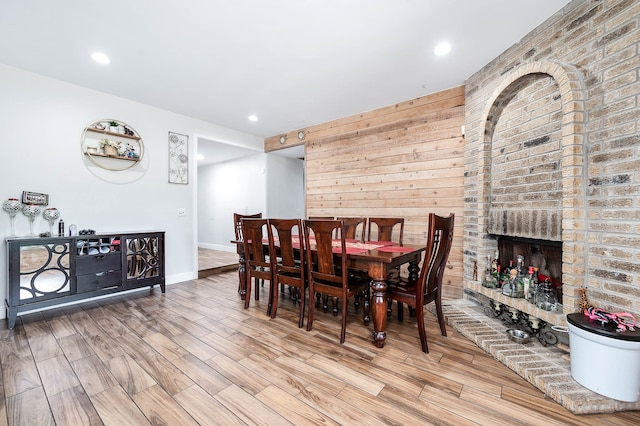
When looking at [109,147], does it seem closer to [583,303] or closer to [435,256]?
[435,256]

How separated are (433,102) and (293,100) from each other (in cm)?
184

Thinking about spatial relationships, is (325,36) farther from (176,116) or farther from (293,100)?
(176,116)

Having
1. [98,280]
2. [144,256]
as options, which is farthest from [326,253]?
[98,280]

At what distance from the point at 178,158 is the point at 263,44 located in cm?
247

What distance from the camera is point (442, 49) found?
8.12 ft

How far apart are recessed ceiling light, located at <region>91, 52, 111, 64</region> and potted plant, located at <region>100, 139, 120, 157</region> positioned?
1.07 meters

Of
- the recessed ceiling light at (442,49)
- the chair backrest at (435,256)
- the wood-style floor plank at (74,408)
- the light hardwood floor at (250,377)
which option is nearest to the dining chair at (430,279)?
the chair backrest at (435,256)

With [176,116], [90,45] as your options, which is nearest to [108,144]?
[176,116]

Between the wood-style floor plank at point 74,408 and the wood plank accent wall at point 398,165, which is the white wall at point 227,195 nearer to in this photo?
the wood plank accent wall at point 398,165

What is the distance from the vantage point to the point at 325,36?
228 centimetres

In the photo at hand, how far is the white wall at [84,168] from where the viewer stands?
2.78 m

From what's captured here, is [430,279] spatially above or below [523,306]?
above

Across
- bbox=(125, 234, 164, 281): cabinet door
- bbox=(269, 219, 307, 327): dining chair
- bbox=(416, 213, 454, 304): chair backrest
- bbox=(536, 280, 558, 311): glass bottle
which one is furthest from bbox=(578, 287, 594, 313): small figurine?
bbox=(125, 234, 164, 281): cabinet door

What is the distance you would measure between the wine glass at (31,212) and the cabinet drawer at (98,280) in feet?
2.24
